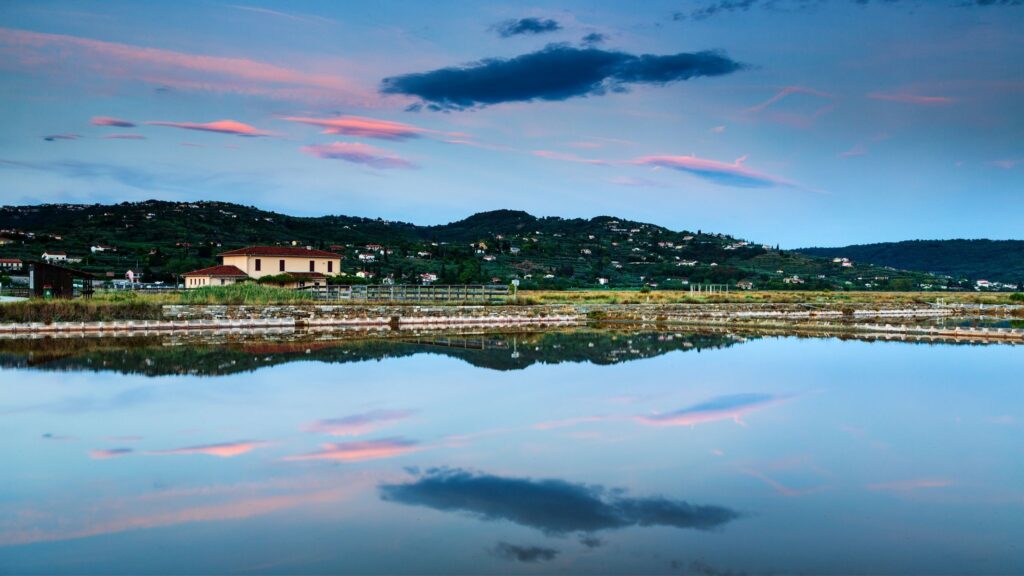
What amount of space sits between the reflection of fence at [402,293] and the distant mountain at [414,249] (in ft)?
52.6

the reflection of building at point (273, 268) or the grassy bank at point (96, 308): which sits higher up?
the reflection of building at point (273, 268)

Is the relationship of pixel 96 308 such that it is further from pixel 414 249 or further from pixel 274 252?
pixel 414 249

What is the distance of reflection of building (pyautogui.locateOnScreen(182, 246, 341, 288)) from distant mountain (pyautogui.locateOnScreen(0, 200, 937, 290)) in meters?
9.14

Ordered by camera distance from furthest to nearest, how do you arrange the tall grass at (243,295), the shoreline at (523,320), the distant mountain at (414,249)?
the distant mountain at (414,249) → the tall grass at (243,295) → the shoreline at (523,320)

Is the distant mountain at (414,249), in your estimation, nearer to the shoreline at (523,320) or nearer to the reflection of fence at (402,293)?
the reflection of fence at (402,293)

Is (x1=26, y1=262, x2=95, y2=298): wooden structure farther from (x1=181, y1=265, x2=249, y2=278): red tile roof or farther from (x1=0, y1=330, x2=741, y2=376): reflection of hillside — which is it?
(x1=181, y1=265, x2=249, y2=278): red tile roof

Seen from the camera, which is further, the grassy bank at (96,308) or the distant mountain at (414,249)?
the distant mountain at (414,249)

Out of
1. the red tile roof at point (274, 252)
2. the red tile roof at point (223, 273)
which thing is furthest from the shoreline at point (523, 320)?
the red tile roof at point (274, 252)

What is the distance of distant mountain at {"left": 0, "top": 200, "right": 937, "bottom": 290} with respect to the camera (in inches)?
2486

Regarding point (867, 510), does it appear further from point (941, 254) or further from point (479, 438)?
point (941, 254)

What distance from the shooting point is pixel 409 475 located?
8406 mm

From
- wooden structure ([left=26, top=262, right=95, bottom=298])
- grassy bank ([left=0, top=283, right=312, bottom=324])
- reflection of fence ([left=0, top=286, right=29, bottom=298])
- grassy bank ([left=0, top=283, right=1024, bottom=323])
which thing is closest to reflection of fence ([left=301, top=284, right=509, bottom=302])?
grassy bank ([left=0, top=283, right=1024, bottom=323])

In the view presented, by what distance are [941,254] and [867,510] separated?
123451 mm

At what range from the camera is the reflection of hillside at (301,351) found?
1720 cm
